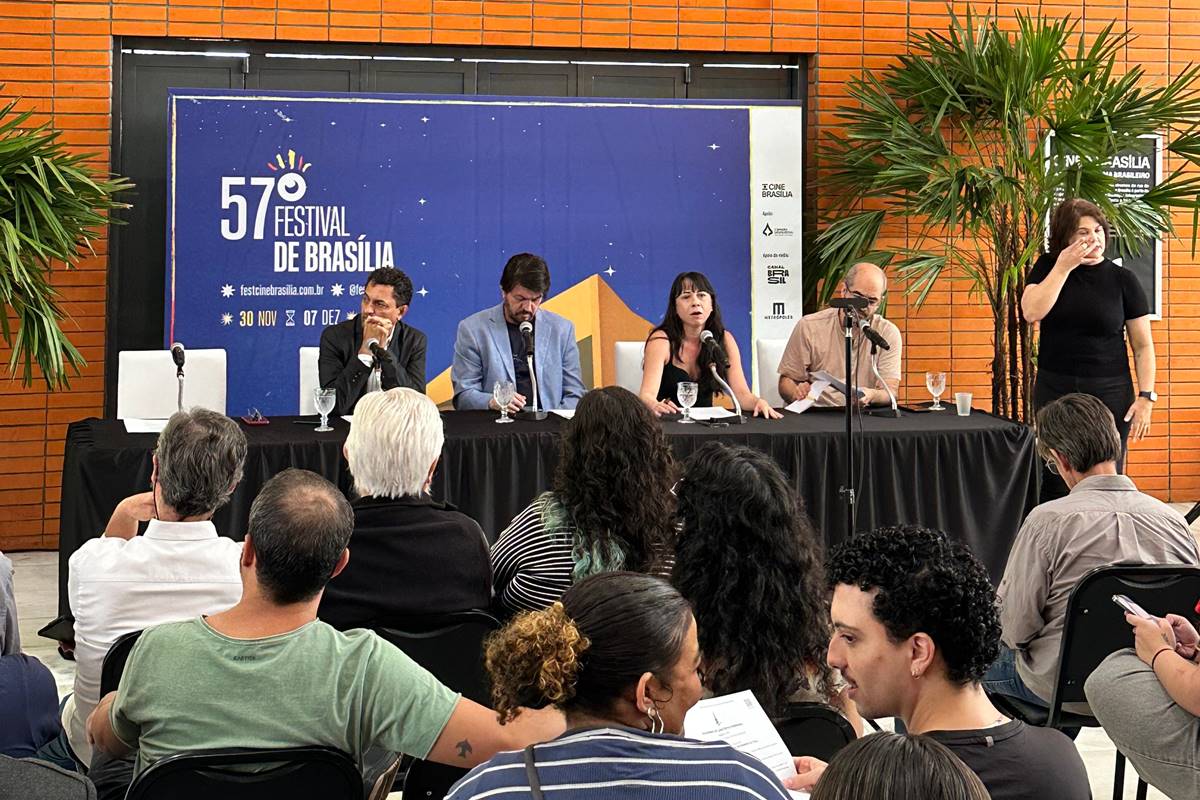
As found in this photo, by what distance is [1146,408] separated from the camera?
510 centimetres

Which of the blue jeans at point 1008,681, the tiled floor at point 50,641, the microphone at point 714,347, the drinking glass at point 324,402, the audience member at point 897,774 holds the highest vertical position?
the microphone at point 714,347

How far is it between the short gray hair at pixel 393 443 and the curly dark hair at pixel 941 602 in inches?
49.0

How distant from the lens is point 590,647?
58.7 inches

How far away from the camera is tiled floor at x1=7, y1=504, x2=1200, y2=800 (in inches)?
139

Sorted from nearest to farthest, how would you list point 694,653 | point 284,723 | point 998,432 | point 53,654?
point 694,653 < point 284,723 < point 53,654 < point 998,432

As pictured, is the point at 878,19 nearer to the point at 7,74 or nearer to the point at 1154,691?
the point at 7,74

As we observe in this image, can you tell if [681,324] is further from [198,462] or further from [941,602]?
[941,602]

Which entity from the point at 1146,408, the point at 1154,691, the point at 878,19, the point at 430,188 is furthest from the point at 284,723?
the point at 878,19

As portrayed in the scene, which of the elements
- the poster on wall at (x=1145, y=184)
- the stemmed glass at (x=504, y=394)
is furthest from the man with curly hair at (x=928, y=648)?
the poster on wall at (x=1145, y=184)

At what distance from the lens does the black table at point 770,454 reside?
13.8ft

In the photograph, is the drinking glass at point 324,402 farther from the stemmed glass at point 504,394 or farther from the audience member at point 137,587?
the audience member at point 137,587

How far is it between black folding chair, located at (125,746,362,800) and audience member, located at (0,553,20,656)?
2.63 ft

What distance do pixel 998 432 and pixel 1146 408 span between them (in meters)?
0.71

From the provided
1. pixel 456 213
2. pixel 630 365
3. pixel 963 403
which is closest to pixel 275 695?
pixel 630 365
